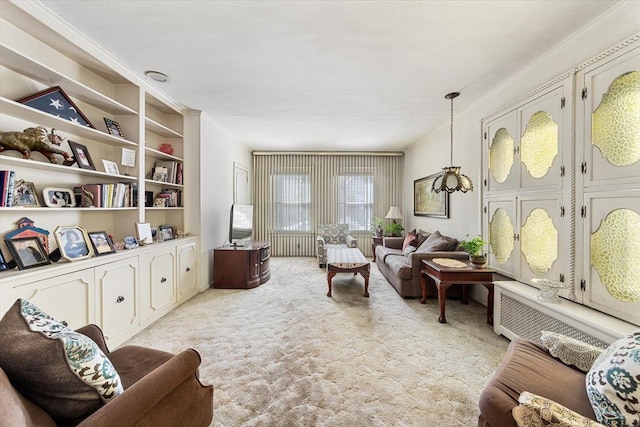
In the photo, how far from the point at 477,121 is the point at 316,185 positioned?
3.87 m

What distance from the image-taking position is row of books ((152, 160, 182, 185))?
11.2 feet

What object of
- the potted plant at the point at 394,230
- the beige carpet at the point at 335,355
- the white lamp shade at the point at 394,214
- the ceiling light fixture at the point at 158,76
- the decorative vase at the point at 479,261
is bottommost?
the beige carpet at the point at 335,355

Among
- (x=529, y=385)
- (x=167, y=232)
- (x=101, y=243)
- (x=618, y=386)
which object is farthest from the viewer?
(x=167, y=232)

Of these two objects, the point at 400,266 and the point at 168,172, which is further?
the point at 400,266

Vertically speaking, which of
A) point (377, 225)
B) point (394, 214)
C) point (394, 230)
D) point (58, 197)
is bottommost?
point (394, 230)

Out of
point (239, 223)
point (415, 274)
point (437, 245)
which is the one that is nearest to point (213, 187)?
point (239, 223)

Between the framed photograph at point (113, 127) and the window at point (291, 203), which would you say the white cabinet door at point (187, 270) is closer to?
the framed photograph at point (113, 127)

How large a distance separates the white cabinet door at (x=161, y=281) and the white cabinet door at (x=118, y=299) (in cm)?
21

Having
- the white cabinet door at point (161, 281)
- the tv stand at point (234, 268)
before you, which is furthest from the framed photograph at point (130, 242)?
the tv stand at point (234, 268)

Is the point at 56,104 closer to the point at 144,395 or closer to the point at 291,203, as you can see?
the point at 144,395

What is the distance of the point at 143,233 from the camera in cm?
284

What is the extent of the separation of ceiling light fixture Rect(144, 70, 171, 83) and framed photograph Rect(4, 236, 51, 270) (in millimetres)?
1832

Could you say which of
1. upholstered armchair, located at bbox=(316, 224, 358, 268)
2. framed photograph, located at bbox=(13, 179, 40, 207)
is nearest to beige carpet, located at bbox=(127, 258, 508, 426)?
framed photograph, located at bbox=(13, 179, 40, 207)

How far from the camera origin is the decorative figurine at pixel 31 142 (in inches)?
71.2
